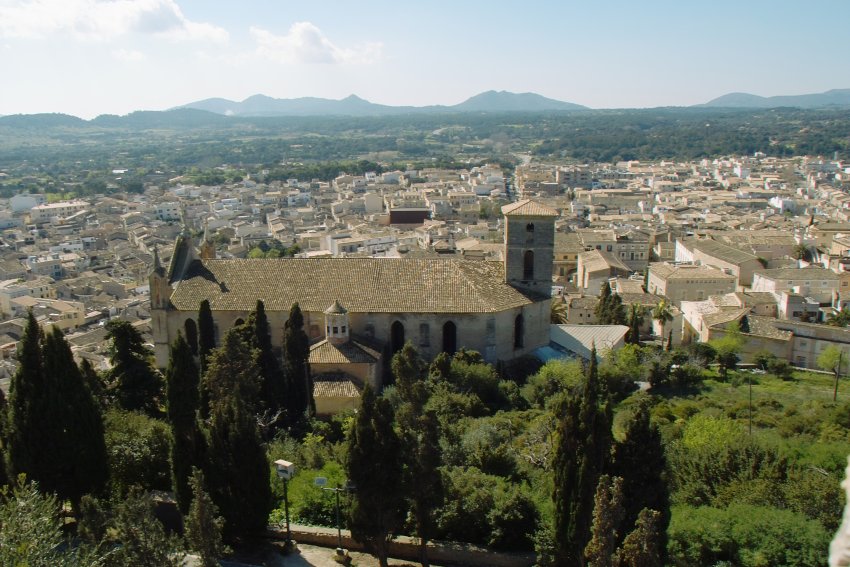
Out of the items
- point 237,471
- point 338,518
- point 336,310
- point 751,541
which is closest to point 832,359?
point 336,310

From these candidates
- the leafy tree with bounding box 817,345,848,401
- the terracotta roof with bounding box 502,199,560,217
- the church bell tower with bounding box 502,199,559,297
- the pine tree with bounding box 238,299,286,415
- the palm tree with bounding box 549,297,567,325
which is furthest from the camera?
the palm tree with bounding box 549,297,567,325

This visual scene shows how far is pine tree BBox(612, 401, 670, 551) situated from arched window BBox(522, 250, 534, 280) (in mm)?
20563

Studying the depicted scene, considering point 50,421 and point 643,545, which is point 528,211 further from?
point 643,545

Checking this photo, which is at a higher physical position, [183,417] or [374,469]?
[374,469]

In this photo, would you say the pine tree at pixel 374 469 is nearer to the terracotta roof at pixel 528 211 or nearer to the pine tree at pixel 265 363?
the pine tree at pixel 265 363

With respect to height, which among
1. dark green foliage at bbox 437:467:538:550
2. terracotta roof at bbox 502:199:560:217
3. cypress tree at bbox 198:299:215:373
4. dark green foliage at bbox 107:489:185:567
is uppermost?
terracotta roof at bbox 502:199:560:217

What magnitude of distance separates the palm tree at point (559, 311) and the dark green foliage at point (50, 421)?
3207 cm

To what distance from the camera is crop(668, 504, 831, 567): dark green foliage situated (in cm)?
1858

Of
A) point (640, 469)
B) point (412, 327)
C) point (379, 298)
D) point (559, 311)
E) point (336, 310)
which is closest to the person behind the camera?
point (640, 469)

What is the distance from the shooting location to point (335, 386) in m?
32.6

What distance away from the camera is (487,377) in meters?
34.0

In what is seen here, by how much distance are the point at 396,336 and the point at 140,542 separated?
2198 cm

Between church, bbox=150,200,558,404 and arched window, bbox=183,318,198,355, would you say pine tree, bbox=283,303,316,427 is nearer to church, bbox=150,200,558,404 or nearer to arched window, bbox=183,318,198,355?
church, bbox=150,200,558,404

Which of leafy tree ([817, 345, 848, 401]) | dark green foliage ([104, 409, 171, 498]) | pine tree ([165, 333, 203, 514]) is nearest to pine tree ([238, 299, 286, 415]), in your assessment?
pine tree ([165, 333, 203, 514])
